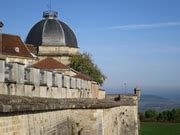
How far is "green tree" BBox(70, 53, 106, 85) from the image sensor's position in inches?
2562

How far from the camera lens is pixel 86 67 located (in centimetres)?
6512

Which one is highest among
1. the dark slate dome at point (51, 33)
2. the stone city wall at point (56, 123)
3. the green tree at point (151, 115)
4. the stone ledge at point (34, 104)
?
the dark slate dome at point (51, 33)

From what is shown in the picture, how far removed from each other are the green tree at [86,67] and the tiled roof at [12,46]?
38.7 ft

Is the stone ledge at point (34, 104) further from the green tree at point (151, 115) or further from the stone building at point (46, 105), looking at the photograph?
the green tree at point (151, 115)

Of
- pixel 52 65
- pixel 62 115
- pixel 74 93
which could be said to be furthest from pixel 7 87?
pixel 52 65

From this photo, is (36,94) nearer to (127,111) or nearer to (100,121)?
(100,121)

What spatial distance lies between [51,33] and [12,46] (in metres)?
19.5

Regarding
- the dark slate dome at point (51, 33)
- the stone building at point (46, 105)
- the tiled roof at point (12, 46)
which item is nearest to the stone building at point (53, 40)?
the dark slate dome at point (51, 33)

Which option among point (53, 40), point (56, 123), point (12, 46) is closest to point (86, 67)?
point (53, 40)

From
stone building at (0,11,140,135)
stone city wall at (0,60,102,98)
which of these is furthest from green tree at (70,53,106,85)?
stone city wall at (0,60,102,98)

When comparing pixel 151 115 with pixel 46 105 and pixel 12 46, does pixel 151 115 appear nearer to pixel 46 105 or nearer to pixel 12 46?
pixel 12 46

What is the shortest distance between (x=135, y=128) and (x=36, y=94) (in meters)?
27.3

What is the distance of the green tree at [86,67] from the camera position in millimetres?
65062

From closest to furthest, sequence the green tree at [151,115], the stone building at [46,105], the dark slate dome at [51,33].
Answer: the stone building at [46,105], the dark slate dome at [51,33], the green tree at [151,115]
